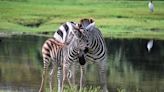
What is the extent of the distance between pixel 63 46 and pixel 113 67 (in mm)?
12002

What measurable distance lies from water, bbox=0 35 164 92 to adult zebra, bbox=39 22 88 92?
2736 mm

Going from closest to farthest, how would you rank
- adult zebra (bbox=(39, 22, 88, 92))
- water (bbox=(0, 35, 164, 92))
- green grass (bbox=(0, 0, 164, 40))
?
adult zebra (bbox=(39, 22, 88, 92))
water (bbox=(0, 35, 164, 92))
green grass (bbox=(0, 0, 164, 40))

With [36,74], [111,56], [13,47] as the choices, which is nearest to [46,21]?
[13,47]

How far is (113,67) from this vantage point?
98.1 ft

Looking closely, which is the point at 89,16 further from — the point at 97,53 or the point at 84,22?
the point at 84,22

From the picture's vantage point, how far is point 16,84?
904 inches

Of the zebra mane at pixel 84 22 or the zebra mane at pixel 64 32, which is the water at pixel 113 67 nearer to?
the zebra mane at pixel 64 32

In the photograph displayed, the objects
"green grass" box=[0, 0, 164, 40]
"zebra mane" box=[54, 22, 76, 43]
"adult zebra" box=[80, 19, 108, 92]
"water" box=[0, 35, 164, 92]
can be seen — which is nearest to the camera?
"zebra mane" box=[54, 22, 76, 43]

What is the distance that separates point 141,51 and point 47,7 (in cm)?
2661

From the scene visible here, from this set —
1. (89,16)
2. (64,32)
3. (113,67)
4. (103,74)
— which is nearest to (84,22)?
(64,32)

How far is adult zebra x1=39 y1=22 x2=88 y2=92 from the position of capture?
55.9 feet

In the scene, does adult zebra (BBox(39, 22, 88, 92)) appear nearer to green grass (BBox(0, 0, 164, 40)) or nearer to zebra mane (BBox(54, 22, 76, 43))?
zebra mane (BBox(54, 22, 76, 43))

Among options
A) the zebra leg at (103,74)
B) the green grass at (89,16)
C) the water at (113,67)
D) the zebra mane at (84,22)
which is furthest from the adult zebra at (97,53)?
the green grass at (89,16)

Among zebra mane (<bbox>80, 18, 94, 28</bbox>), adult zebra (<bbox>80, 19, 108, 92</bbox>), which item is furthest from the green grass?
zebra mane (<bbox>80, 18, 94, 28</bbox>)
